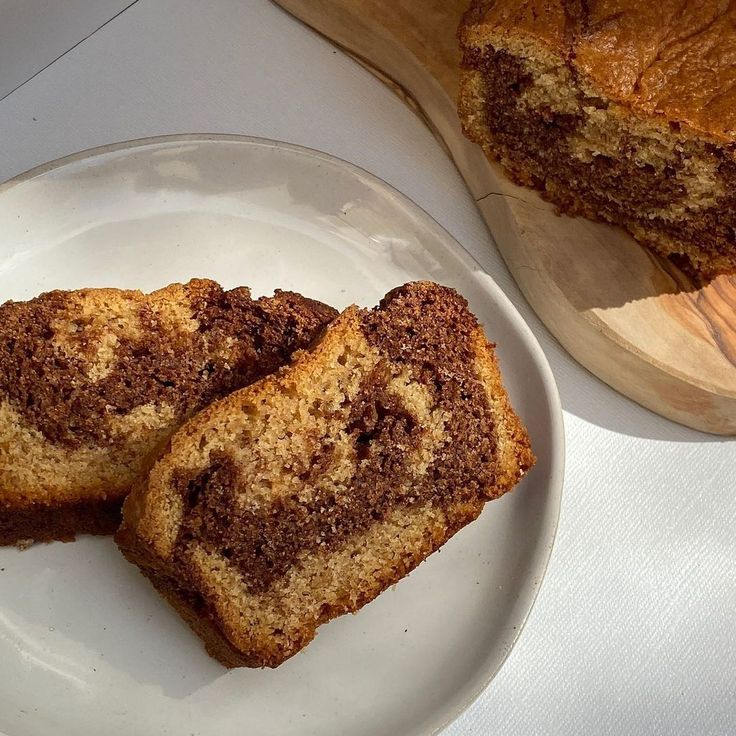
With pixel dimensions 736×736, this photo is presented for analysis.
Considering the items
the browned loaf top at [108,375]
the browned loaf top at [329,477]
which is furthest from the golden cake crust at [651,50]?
the browned loaf top at [108,375]

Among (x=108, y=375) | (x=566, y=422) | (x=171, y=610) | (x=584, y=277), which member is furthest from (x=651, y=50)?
(x=171, y=610)

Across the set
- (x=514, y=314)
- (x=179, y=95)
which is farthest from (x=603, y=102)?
(x=179, y=95)

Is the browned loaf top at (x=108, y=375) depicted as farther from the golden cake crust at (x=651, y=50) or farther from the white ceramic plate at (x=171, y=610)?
the golden cake crust at (x=651, y=50)

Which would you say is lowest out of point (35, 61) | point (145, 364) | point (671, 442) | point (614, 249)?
point (671, 442)

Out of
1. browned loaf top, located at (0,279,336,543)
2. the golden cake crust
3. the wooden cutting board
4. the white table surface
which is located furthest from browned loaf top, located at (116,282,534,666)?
the golden cake crust

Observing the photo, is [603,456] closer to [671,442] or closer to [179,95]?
[671,442]

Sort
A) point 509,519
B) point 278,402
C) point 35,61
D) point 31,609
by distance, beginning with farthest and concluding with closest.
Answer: point 35,61
point 509,519
point 31,609
point 278,402

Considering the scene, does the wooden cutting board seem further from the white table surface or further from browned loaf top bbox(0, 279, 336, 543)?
browned loaf top bbox(0, 279, 336, 543)
